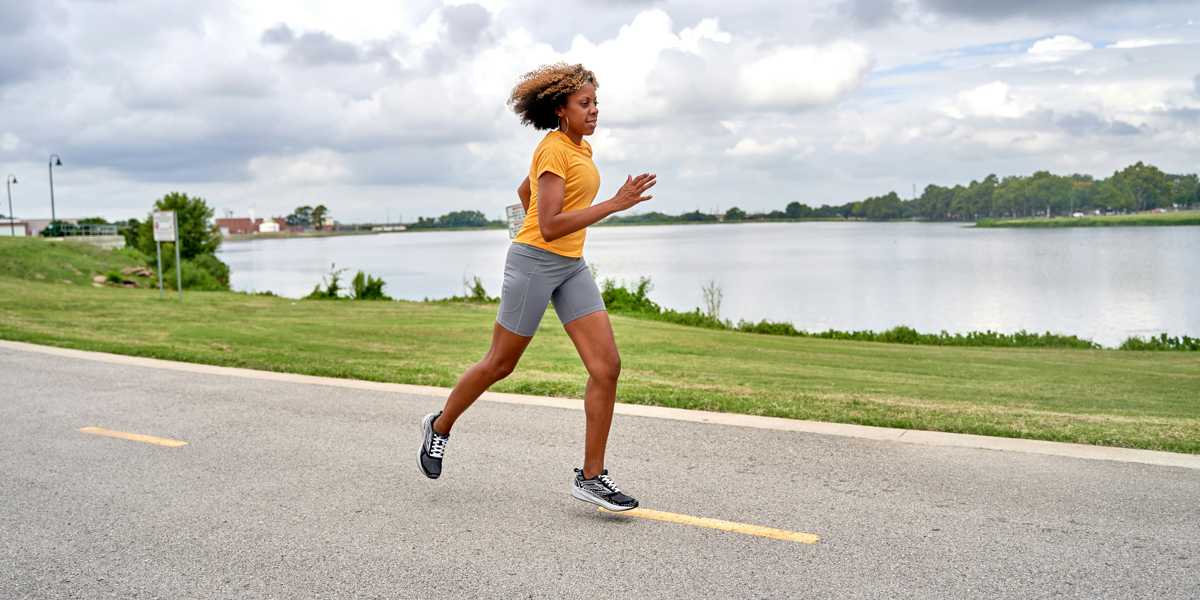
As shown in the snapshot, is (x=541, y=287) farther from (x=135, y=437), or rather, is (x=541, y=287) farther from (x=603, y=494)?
(x=135, y=437)

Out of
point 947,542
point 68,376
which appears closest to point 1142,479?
point 947,542

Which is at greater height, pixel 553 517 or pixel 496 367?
pixel 496 367

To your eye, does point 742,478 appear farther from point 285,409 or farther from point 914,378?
point 914,378

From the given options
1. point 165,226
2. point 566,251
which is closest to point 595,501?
point 566,251

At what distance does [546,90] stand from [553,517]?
2014 millimetres

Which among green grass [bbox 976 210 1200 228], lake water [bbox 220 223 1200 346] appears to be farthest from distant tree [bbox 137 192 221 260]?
green grass [bbox 976 210 1200 228]

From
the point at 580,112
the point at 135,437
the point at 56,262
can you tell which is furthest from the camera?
the point at 56,262

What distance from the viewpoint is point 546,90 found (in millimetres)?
4648

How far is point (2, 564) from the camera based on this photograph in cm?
421

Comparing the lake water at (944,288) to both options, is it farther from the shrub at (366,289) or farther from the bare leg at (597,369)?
the bare leg at (597,369)

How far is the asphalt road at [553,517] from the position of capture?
391cm

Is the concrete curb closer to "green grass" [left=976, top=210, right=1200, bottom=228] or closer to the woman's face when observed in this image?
the woman's face

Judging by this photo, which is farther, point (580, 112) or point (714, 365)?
point (714, 365)

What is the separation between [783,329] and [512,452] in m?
20.1
